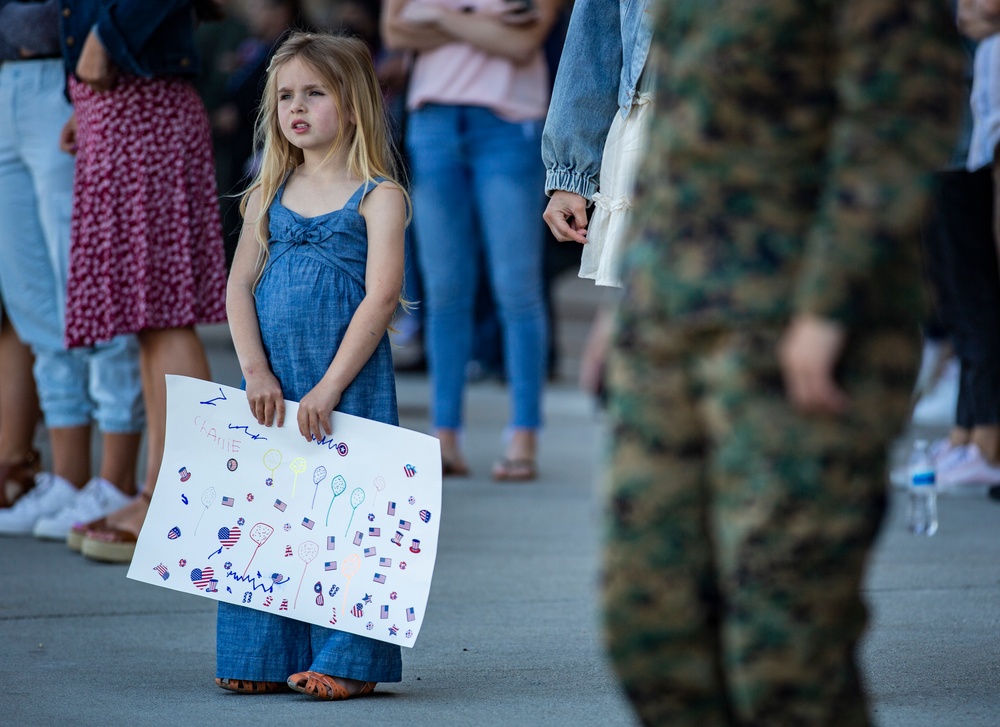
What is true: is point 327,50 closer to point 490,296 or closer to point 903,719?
point 903,719

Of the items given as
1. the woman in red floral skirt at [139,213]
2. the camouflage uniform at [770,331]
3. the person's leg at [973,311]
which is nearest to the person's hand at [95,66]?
the woman in red floral skirt at [139,213]

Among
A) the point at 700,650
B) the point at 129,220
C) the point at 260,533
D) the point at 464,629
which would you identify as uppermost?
the point at 129,220

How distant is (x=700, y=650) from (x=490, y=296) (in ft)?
23.1

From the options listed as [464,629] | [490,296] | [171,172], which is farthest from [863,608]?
[490,296]

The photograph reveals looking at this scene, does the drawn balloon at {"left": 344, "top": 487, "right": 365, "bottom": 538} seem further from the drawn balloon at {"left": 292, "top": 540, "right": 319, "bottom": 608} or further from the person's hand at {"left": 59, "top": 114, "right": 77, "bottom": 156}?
the person's hand at {"left": 59, "top": 114, "right": 77, "bottom": 156}

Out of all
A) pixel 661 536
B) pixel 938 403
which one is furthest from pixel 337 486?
pixel 938 403

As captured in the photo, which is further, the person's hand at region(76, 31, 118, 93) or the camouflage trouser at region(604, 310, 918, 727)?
the person's hand at region(76, 31, 118, 93)

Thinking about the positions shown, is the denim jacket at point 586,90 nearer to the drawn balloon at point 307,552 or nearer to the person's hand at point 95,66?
the drawn balloon at point 307,552

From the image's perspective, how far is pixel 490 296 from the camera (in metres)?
8.85

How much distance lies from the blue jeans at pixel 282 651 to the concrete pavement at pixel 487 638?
0.20 ft

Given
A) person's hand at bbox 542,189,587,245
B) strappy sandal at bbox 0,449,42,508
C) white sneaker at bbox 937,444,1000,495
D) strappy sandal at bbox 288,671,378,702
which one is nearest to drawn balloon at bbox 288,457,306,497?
strappy sandal at bbox 288,671,378,702

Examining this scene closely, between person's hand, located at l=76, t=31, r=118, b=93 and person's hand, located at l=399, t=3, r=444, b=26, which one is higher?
person's hand, located at l=399, t=3, r=444, b=26

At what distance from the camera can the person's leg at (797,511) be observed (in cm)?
176

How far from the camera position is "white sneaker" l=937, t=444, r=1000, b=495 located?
5496 mm
